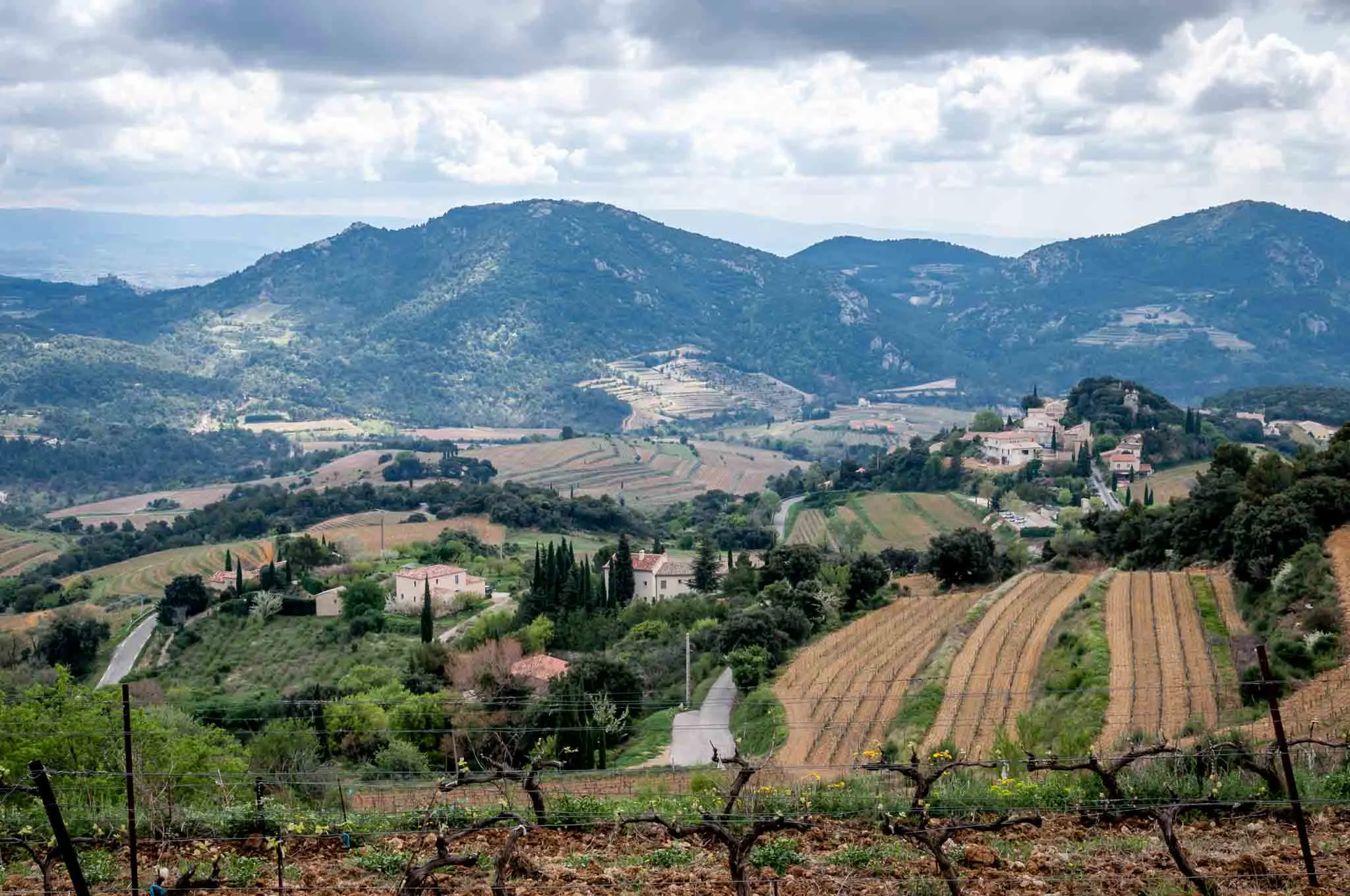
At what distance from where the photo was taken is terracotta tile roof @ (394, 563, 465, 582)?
2215 inches

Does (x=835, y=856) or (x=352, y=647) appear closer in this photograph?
(x=835, y=856)

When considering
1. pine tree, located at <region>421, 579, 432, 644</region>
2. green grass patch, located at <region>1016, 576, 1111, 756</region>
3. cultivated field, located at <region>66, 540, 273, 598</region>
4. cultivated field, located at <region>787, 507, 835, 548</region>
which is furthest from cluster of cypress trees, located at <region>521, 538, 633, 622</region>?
cultivated field, located at <region>66, 540, 273, 598</region>

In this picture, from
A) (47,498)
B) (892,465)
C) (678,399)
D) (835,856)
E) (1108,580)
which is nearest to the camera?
(835,856)

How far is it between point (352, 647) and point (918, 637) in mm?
21850

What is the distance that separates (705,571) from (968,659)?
26.6 metres

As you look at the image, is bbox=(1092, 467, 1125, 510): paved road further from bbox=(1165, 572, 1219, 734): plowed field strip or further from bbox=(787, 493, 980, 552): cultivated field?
bbox=(1165, 572, 1219, 734): plowed field strip

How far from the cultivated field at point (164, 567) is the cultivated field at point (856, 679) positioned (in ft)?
146

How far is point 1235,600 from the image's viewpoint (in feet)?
100

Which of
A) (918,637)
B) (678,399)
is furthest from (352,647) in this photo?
(678,399)

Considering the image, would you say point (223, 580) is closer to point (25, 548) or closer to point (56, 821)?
point (25, 548)

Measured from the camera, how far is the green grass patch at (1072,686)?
17609mm

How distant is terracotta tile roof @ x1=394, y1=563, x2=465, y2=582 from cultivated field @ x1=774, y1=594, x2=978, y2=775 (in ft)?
75.6

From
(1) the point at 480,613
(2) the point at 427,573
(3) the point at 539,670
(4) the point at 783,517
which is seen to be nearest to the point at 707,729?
(3) the point at 539,670

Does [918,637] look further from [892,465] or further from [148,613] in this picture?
[892,465]
